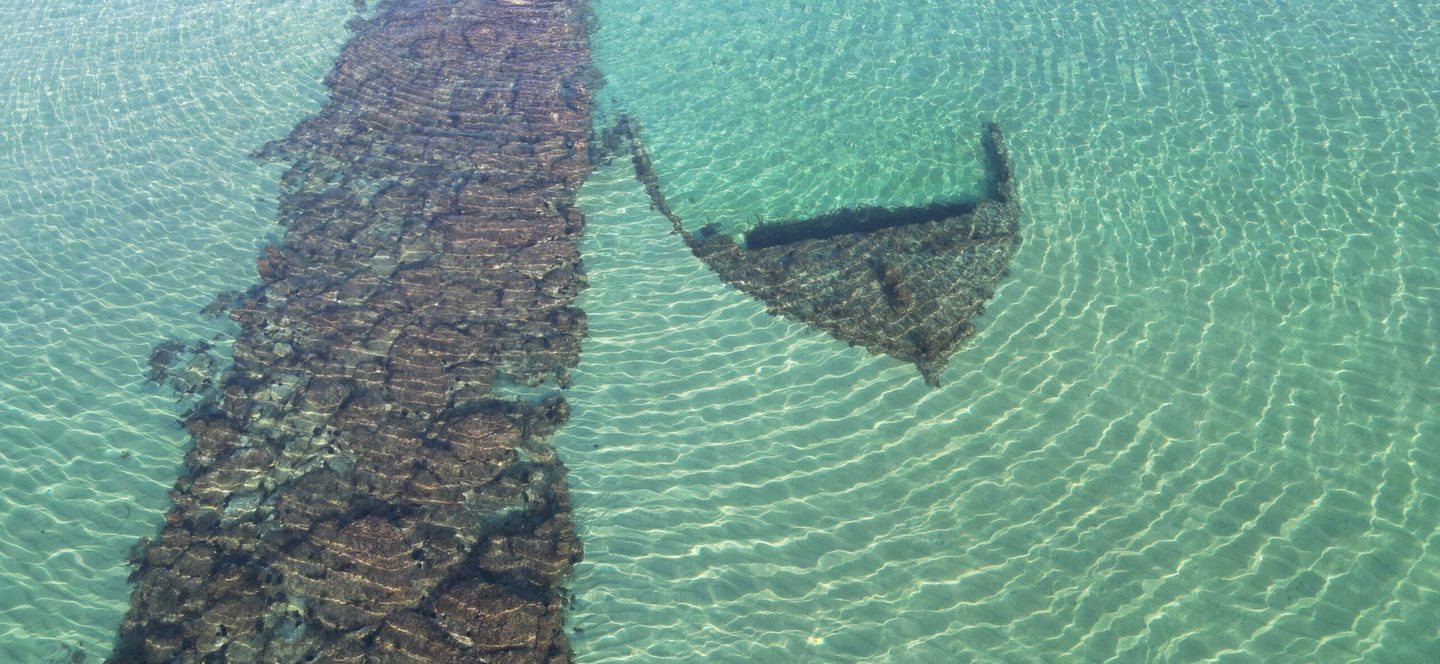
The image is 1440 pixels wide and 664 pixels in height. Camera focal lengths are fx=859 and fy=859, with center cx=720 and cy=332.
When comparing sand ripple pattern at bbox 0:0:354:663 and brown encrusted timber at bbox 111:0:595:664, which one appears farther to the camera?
sand ripple pattern at bbox 0:0:354:663

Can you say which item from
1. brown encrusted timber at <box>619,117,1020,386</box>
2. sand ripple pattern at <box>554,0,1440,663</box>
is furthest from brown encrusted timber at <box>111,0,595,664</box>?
brown encrusted timber at <box>619,117,1020,386</box>

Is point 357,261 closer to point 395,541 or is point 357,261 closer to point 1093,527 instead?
point 395,541

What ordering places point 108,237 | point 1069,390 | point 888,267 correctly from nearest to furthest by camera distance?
point 1069,390 → point 888,267 → point 108,237

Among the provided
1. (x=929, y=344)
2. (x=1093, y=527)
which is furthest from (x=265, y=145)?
(x=1093, y=527)

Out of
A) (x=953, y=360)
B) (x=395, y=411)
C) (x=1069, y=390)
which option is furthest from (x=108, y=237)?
(x=1069, y=390)

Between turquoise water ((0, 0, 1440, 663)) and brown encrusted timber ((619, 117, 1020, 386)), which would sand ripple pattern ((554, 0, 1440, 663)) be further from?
brown encrusted timber ((619, 117, 1020, 386))

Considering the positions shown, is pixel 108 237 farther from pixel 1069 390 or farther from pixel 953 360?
pixel 1069 390
